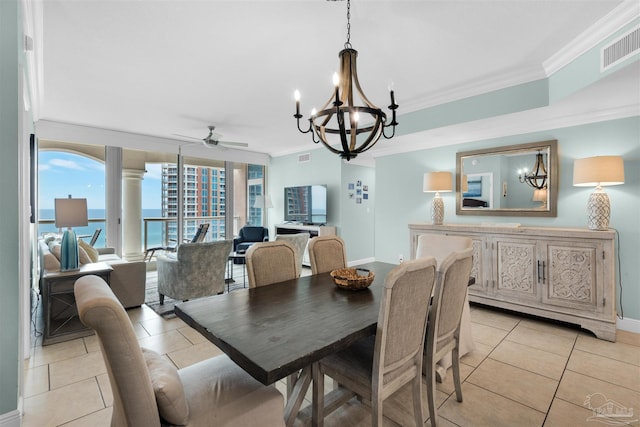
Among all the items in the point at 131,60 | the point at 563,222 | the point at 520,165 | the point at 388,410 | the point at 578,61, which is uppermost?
the point at 131,60

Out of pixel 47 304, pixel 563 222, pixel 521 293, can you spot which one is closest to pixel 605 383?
pixel 521 293

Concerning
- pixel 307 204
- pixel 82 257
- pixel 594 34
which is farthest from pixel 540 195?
pixel 82 257

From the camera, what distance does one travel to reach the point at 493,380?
2.24 m

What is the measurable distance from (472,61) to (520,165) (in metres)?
1.64

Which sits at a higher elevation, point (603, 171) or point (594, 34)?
point (594, 34)

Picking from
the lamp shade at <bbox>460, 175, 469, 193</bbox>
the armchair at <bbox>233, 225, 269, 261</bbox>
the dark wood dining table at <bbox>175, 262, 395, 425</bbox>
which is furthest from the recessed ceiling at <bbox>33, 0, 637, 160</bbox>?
the armchair at <bbox>233, 225, 269, 261</bbox>

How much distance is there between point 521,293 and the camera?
336 centimetres

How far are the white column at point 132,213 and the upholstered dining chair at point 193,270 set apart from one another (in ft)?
8.71

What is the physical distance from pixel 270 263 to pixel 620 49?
2.90 m

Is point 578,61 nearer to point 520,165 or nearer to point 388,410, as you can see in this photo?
point 520,165

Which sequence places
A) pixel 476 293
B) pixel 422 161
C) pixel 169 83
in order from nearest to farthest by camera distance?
1. pixel 169 83
2. pixel 476 293
3. pixel 422 161

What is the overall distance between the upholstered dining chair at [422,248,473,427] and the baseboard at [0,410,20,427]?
7.50 ft

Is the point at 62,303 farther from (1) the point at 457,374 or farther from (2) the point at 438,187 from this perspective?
(2) the point at 438,187

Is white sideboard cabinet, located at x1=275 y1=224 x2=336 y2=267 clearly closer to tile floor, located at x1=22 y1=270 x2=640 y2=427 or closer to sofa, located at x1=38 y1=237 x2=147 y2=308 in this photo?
sofa, located at x1=38 y1=237 x2=147 y2=308
